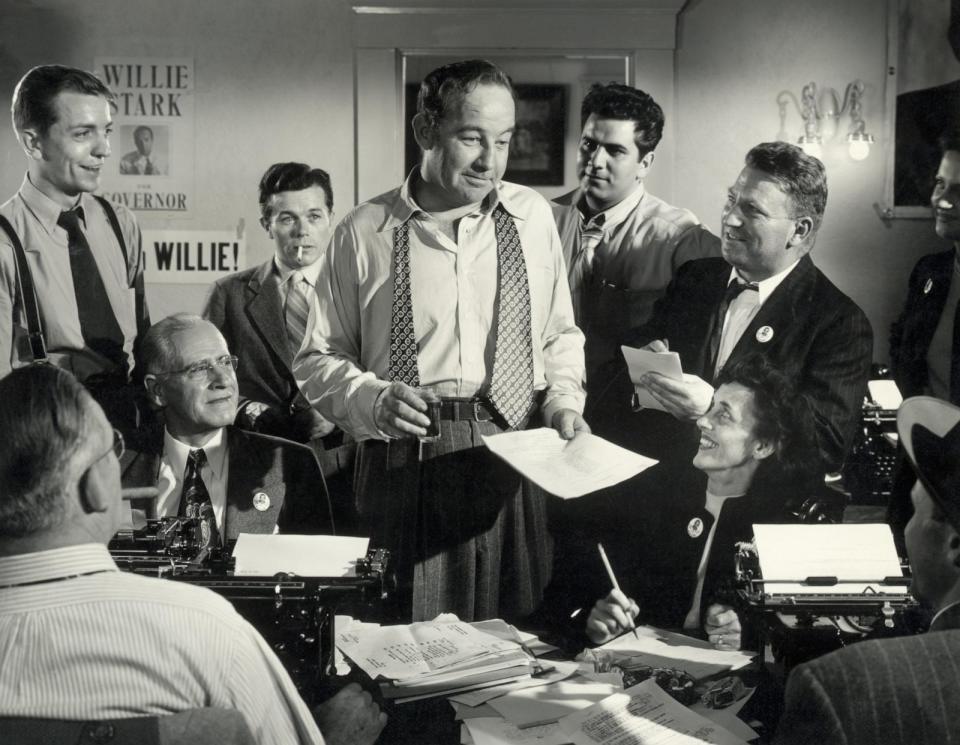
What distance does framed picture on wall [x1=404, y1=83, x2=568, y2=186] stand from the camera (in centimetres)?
297

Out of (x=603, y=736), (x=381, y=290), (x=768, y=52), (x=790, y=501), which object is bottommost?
(x=603, y=736)

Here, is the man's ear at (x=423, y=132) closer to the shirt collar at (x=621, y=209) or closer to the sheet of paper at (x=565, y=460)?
the shirt collar at (x=621, y=209)

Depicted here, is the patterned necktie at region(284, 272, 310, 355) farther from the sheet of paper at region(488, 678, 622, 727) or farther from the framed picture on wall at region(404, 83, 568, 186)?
the sheet of paper at region(488, 678, 622, 727)

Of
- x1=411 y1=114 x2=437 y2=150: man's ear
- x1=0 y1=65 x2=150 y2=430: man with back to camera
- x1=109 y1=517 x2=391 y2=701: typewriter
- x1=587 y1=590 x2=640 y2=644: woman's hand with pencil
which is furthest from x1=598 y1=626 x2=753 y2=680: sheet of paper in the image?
x1=0 y1=65 x2=150 y2=430: man with back to camera

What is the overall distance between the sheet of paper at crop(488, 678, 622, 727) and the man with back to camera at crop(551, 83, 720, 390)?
3.48 feet

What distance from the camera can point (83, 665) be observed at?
1422 millimetres

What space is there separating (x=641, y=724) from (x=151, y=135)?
7.11ft

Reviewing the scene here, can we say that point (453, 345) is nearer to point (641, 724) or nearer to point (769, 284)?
point (769, 284)

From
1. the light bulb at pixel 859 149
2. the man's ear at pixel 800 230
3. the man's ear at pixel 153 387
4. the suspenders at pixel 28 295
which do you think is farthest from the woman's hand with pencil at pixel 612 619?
the suspenders at pixel 28 295

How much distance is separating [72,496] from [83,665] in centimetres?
24

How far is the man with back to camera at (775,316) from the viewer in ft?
9.55

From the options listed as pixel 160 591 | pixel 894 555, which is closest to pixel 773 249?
pixel 894 555

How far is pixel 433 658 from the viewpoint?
2.20 meters

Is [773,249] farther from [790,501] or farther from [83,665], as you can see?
[83,665]
